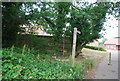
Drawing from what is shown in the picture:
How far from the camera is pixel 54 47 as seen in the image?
6117 mm

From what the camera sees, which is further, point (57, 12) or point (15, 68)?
point (57, 12)

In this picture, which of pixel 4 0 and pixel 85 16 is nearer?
pixel 4 0

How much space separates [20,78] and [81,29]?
159 inches

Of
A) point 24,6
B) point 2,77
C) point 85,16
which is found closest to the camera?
point 2,77

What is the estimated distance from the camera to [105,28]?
5.30 metres

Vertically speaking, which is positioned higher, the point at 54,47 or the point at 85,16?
the point at 85,16

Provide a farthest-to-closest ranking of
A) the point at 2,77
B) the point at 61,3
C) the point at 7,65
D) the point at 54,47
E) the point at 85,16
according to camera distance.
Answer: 1. the point at 54,47
2. the point at 61,3
3. the point at 85,16
4. the point at 7,65
5. the point at 2,77

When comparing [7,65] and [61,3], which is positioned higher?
[61,3]

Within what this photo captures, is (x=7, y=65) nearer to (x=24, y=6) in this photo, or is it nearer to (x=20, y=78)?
(x=20, y=78)

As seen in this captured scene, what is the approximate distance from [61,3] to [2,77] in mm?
4813

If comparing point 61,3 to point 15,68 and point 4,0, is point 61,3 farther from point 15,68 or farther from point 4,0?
point 15,68

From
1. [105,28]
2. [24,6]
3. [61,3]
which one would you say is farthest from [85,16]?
[24,6]

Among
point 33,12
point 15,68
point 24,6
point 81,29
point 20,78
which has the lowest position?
point 20,78

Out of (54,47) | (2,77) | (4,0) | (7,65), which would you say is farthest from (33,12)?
(2,77)
